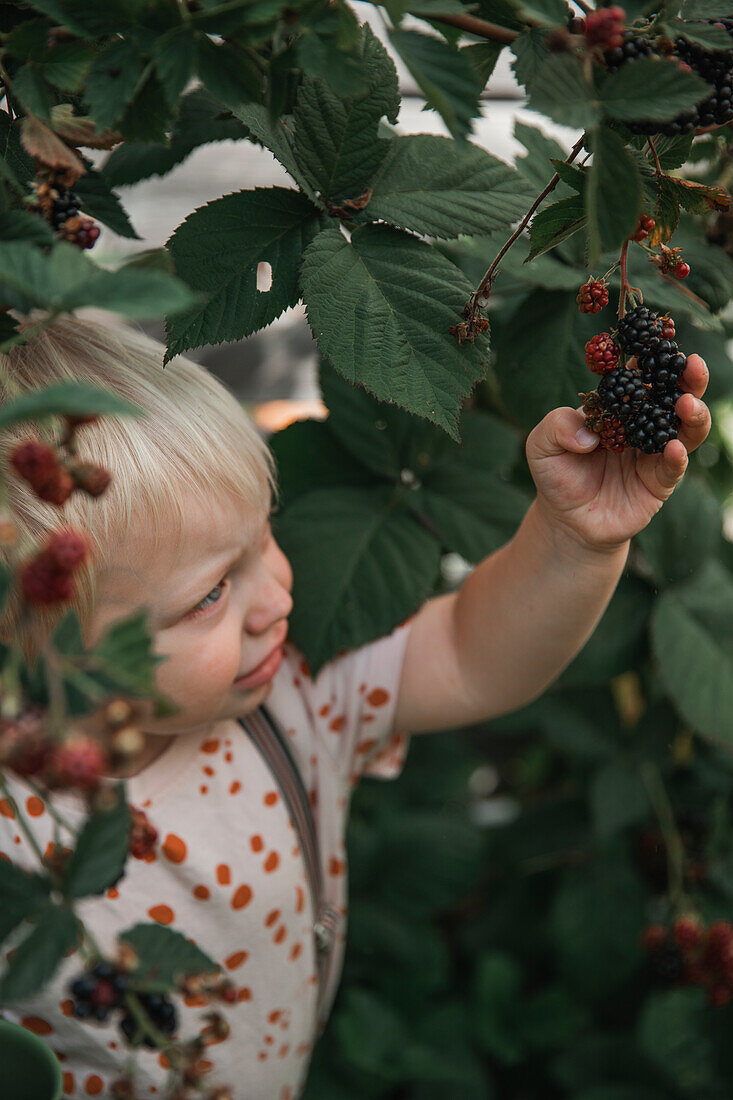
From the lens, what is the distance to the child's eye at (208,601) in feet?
2.04

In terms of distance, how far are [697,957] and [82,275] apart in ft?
3.35

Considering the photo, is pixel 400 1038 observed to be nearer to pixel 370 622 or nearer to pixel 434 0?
pixel 370 622

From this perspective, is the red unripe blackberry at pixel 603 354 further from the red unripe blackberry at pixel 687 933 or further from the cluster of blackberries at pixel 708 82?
the red unripe blackberry at pixel 687 933

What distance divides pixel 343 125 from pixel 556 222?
17 centimetres

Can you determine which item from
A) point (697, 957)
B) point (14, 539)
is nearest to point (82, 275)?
point (14, 539)

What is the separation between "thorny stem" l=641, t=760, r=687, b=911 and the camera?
1.14m

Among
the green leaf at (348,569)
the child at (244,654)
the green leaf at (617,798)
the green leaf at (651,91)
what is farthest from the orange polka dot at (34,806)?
the green leaf at (617,798)

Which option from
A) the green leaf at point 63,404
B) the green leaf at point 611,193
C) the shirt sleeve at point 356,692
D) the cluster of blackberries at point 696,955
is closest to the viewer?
the green leaf at point 63,404

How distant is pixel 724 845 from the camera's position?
118 centimetres

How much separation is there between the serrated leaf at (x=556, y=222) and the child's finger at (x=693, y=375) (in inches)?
3.6

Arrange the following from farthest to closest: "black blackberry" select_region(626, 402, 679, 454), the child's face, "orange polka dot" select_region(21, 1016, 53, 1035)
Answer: "orange polka dot" select_region(21, 1016, 53, 1035), the child's face, "black blackberry" select_region(626, 402, 679, 454)

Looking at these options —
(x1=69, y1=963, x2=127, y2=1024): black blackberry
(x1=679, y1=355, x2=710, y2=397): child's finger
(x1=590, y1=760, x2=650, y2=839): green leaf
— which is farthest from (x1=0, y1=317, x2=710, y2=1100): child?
(x1=590, y1=760, x2=650, y2=839): green leaf

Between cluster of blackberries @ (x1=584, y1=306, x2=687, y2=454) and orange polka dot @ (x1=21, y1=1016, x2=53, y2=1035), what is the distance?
0.58m

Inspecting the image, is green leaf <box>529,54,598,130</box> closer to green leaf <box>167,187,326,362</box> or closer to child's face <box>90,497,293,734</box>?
green leaf <box>167,187,326,362</box>
